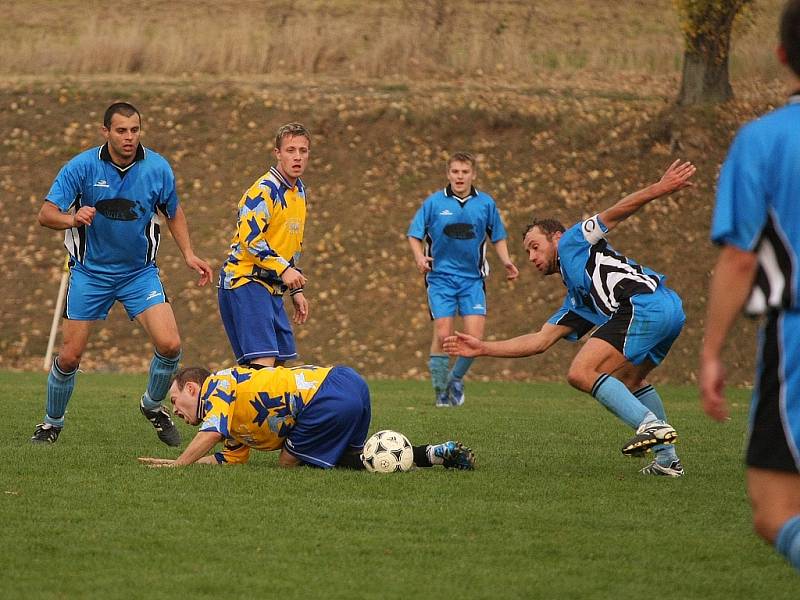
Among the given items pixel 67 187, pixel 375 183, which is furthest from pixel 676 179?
pixel 375 183

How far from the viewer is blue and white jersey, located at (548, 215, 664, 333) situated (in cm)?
794

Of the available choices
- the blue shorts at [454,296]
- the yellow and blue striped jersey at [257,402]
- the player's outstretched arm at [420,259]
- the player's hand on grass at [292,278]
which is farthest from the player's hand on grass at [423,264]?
the yellow and blue striped jersey at [257,402]

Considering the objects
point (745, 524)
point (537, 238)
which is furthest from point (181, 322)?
point (745, 524)

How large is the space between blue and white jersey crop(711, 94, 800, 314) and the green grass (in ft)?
5.47

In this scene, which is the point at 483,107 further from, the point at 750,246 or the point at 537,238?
the point at 750,246

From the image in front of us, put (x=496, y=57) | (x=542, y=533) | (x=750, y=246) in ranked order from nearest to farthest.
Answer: (x=750, y=246) < (x=542, y=533) < (x=496, y=57)

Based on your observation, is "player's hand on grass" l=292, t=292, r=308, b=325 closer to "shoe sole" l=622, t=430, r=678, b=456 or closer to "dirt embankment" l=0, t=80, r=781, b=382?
"shoe sole" l=622, t=430, r=678, b=456

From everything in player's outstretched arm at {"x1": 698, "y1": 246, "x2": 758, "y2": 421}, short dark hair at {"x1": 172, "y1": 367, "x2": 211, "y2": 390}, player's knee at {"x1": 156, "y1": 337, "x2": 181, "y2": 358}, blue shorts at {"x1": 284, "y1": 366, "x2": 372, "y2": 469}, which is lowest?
blue shorts at {"x1": 284, "y1": 366, "x2": 372, "y2": 469}

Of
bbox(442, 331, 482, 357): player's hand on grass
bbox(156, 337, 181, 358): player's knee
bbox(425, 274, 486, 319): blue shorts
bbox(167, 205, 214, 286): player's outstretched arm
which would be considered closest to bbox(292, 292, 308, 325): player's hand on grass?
bbox(167, 205, 214, 286): player's outstretched arm

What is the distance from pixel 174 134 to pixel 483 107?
551cm

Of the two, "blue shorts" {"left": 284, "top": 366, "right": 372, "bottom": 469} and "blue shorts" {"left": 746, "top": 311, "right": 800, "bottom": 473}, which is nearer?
"blue shorts" {"left": 746, "top": 311, "right": 800, "bottom": 473}

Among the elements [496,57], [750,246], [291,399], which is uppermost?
[496,57]

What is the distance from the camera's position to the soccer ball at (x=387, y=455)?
7.77 meters

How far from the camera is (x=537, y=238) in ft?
27.0
